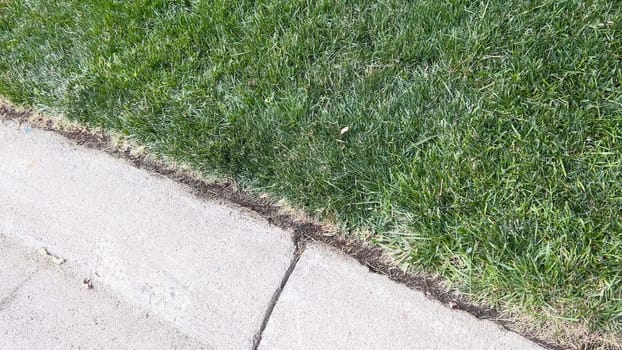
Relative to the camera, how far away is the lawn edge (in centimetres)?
183

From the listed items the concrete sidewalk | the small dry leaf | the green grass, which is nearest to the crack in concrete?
the concrete sidewalk

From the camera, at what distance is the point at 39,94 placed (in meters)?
3.19

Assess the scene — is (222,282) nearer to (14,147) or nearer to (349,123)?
(349,123)

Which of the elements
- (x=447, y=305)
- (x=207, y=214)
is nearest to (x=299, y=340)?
(x=447, y=305)

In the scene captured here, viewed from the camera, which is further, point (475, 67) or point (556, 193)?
point (475, 67)

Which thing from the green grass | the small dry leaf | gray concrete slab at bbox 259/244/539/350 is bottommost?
the small dry leaf

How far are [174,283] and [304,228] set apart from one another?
60 centimetres

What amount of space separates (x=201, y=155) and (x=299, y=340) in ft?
3.49

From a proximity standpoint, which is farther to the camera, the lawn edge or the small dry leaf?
the small dry leaf

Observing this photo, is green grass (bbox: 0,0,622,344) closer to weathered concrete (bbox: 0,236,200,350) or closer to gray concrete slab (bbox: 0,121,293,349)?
gray concrete slab (bbox: 0,121,293,349)

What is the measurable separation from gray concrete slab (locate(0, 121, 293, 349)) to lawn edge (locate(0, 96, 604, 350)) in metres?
0.06

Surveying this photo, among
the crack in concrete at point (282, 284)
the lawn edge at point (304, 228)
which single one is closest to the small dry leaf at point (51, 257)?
the lawn edge at point (304, 228)

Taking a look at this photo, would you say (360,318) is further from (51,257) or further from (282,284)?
(51,257)

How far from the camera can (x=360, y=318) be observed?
1987 millimetres
